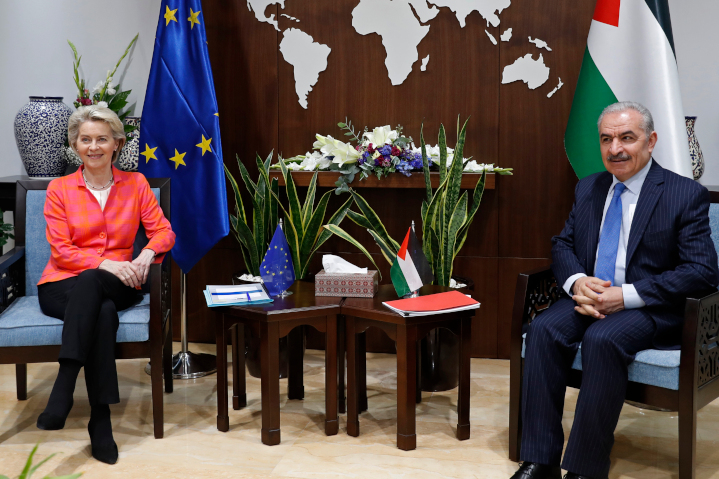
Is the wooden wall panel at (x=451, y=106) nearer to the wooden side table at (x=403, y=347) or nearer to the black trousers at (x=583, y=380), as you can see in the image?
the wooden side table at (x=403, y=347)

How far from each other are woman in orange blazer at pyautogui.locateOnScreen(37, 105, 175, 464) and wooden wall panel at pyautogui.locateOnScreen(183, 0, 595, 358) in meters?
1.18

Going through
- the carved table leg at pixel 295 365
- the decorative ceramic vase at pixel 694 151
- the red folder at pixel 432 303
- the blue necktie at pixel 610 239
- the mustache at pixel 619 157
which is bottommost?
the carved table leg at pixel 295 365

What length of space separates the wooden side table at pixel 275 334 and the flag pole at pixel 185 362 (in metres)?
0.83

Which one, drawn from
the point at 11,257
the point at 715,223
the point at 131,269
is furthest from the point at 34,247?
the point at 715,223

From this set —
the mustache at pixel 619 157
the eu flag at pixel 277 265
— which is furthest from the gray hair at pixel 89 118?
the mustache at pixel 619 157

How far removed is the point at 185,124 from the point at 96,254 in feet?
3.10

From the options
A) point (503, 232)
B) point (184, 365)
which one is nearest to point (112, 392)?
point (184, 365)

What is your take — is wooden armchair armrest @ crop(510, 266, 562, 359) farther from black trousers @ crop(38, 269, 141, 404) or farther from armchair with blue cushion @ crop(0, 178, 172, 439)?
black trousers @ crop(38, 269, 141, 404)

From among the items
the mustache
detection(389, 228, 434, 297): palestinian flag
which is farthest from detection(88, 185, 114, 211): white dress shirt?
the mustache

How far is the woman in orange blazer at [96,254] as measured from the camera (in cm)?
278

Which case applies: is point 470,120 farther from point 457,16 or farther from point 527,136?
point 457,16

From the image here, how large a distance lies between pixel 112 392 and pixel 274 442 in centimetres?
68

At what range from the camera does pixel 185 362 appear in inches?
156

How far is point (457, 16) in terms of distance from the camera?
13.2 ft
